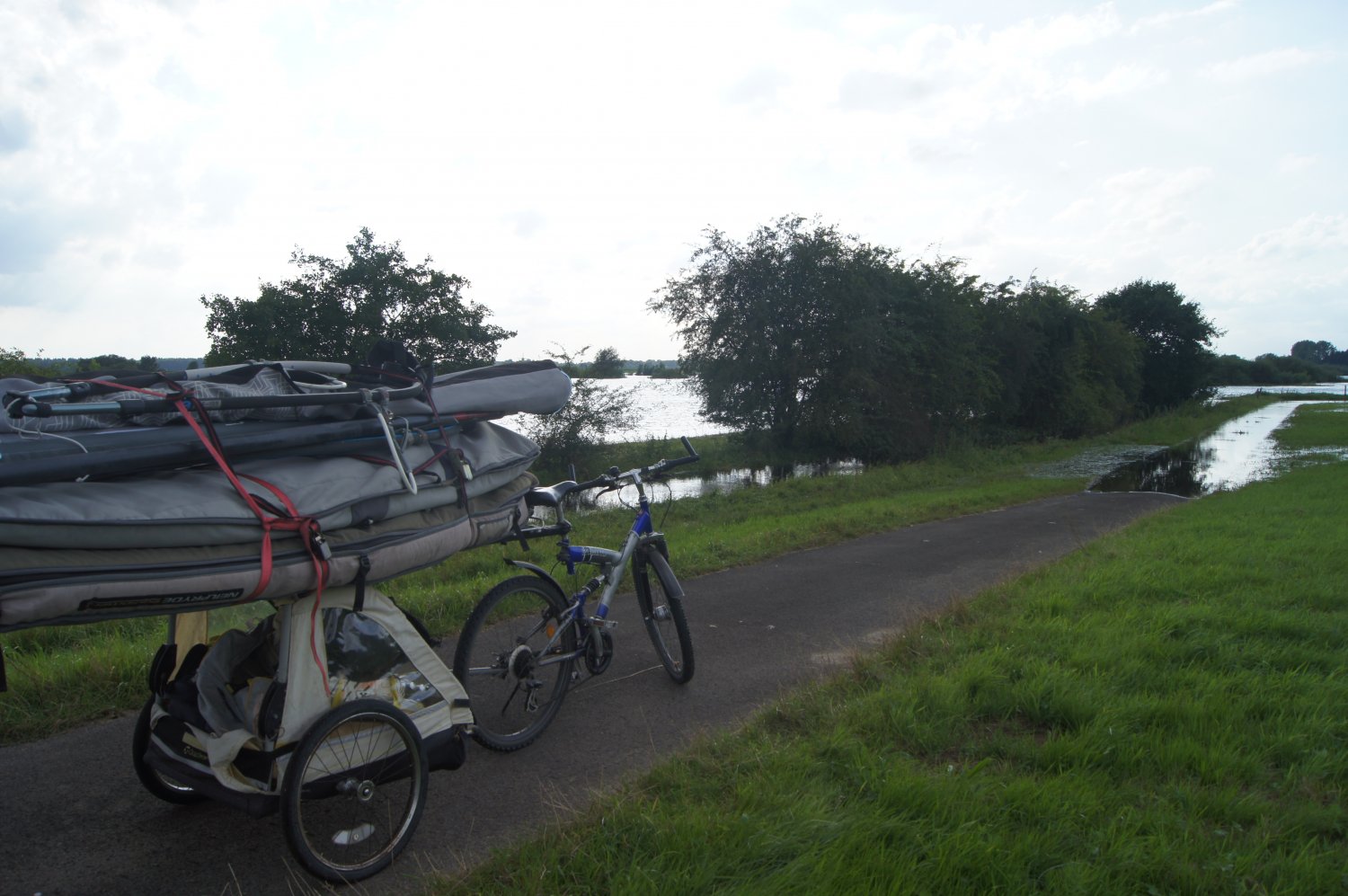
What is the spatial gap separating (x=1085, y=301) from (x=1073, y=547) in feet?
106

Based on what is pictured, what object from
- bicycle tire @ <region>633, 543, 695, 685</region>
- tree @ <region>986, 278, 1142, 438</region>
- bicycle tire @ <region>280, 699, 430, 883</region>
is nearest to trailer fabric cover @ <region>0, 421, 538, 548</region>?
bicycle tire @ <region>280, 699, 430, 883</region>

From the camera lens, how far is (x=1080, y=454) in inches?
1085

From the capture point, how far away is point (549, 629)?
3.99 m

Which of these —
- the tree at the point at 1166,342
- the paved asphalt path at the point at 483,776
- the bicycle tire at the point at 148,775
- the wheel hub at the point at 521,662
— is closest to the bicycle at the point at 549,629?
the wheel hub at the point at 521,662

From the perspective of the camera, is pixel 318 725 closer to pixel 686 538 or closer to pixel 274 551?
pixel 274 551

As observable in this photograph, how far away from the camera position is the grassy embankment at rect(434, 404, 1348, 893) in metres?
2.53

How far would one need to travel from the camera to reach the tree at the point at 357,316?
24.4 m

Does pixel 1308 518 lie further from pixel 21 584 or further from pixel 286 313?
pixel 286 313

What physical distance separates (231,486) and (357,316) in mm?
24934

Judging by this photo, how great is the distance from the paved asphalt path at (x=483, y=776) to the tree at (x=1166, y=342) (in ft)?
167

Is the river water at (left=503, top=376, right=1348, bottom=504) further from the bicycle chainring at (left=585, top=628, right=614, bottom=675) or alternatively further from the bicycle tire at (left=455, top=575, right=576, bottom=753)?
the bicycle tire at (left=455, top=575, right=576, bottom=753)

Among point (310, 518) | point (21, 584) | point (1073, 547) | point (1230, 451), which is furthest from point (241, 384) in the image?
point (1230, 451)

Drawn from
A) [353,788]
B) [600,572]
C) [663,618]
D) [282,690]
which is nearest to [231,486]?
[282,690]

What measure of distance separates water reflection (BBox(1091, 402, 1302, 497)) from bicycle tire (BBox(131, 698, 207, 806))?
57.1ft
